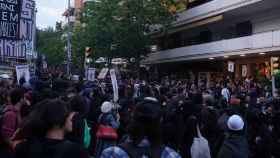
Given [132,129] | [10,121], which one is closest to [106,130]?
[10,121]

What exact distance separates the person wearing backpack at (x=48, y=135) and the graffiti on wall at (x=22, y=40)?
27.4 ft

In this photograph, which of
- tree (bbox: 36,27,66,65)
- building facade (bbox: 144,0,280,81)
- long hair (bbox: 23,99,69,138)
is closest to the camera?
long hair (bbox: 23,99,69,138)

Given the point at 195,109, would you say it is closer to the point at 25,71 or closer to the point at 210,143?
the point at 210,143

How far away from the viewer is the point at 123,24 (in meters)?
34.1

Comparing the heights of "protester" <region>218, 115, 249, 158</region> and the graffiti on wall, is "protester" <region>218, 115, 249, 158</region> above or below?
below

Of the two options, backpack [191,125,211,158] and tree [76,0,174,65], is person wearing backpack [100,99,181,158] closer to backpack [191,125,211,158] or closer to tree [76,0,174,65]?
backpack [191,125,211,158]

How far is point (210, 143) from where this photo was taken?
20.4ft

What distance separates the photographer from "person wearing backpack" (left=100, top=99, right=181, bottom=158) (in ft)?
11.3

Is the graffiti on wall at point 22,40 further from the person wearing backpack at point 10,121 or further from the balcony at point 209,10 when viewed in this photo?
the balcony at point 209,10

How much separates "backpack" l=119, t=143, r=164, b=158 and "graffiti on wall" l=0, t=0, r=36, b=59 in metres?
8.57

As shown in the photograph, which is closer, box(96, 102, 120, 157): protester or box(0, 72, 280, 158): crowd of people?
box(0, 72, 280, 158): crowd of people

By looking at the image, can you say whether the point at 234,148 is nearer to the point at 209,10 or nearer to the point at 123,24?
the point at 209,10

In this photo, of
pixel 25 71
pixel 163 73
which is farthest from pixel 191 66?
pixel 25 71

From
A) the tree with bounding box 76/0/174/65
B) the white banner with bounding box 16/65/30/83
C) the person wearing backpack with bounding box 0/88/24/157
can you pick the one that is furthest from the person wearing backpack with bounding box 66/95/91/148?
the tree with bounding box 76/0/174/65
